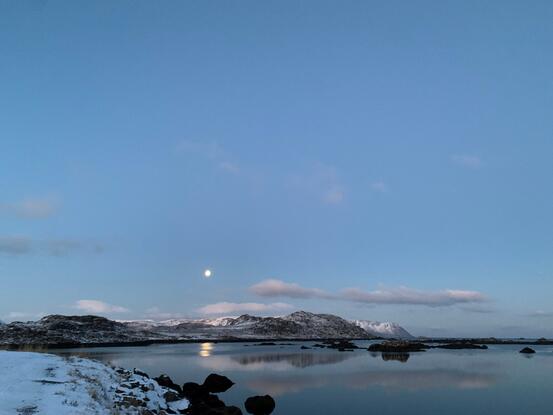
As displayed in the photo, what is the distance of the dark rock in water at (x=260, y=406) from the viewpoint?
33719 mm

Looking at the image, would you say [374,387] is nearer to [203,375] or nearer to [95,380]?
[203,375]

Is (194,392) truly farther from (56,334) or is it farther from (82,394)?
(56,334)

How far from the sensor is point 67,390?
23.1 meters

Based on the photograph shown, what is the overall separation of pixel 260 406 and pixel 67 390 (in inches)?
610

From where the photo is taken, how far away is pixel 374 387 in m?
47.5

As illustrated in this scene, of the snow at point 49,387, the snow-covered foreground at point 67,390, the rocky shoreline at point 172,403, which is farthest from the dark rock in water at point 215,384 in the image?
the snow at point 49,387

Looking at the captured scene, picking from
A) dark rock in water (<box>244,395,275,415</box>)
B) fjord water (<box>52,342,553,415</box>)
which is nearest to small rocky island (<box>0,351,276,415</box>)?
dark rock in water (<box>244,395,275,415</box>)

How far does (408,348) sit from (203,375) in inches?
3331

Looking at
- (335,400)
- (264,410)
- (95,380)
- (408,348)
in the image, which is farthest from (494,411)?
(408,348)

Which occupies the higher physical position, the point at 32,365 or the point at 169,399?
the point at 32,365

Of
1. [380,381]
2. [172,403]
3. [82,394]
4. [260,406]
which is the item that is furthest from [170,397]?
[380,381]

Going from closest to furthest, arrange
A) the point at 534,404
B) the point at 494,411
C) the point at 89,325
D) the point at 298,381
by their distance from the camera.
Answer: the point at 494,411, the point at 534,404, the point at 298,381, the point at 89,325

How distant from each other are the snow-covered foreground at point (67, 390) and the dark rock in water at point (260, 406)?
5028mm

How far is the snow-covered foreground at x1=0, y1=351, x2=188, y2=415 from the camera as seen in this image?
790 inches
